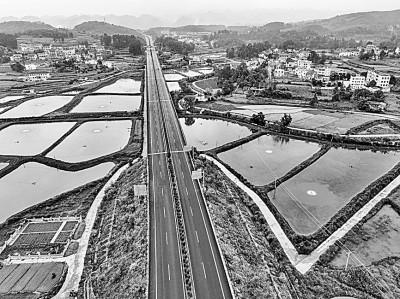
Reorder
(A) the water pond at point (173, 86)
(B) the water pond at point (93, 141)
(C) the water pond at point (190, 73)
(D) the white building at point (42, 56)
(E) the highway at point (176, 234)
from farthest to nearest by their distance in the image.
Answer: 1. (D) the white building at point (42, 56)
2. (C) the water pond at point (190, 73)
3. (A) the water pond at point (173, 86)
4. (B) the water pond at point (93, 141)
5. (E) the highway at point (176, 234)

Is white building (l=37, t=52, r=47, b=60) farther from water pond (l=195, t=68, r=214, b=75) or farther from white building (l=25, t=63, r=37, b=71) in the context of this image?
water pond (l=195, t=68, r=214, b=75)

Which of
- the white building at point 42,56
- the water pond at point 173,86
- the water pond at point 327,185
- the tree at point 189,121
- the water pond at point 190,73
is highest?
the white building at point 42,56

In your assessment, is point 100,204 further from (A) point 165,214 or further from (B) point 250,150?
(B) point 250,150

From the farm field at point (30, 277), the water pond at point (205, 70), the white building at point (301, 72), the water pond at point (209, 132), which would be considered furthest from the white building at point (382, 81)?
the farm field at point (30, 277)

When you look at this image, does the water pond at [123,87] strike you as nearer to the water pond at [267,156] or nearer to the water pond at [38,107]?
the water pond at [38,107]

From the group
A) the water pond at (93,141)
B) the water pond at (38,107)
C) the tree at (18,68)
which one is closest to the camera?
the water pond at (93,141)

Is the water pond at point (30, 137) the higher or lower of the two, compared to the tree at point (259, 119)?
lower
